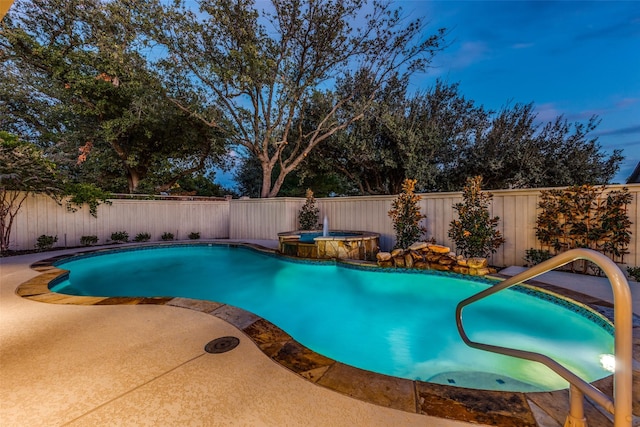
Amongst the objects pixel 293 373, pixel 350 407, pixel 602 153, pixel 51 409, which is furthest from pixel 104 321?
pixel 602 153

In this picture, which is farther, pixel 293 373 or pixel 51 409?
pixel 293 373

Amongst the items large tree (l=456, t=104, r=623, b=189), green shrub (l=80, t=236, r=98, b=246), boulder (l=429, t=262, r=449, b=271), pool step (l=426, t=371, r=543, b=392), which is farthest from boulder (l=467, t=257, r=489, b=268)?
green shrub (l=80, t=236, r=98, b=246)

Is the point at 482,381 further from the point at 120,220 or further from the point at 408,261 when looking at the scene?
the point at 120,220

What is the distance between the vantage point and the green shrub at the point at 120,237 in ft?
27.2

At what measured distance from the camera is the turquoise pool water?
2.58 meters

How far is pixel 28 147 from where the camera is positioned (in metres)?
6.16

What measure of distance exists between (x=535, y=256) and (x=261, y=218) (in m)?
7.61

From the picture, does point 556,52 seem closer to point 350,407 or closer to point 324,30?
point 324,30

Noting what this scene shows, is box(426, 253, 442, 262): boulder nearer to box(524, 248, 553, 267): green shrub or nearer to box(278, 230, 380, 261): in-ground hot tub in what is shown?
box(278, 230, 380, 261): in-ground hot tub

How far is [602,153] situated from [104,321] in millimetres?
14383

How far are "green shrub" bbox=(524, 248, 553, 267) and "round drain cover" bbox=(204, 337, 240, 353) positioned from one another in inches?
208

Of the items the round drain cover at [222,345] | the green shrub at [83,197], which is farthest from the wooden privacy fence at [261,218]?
the round drain cover at [222,345]

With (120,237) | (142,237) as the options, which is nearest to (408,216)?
(142,237)

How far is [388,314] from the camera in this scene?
154 inches
